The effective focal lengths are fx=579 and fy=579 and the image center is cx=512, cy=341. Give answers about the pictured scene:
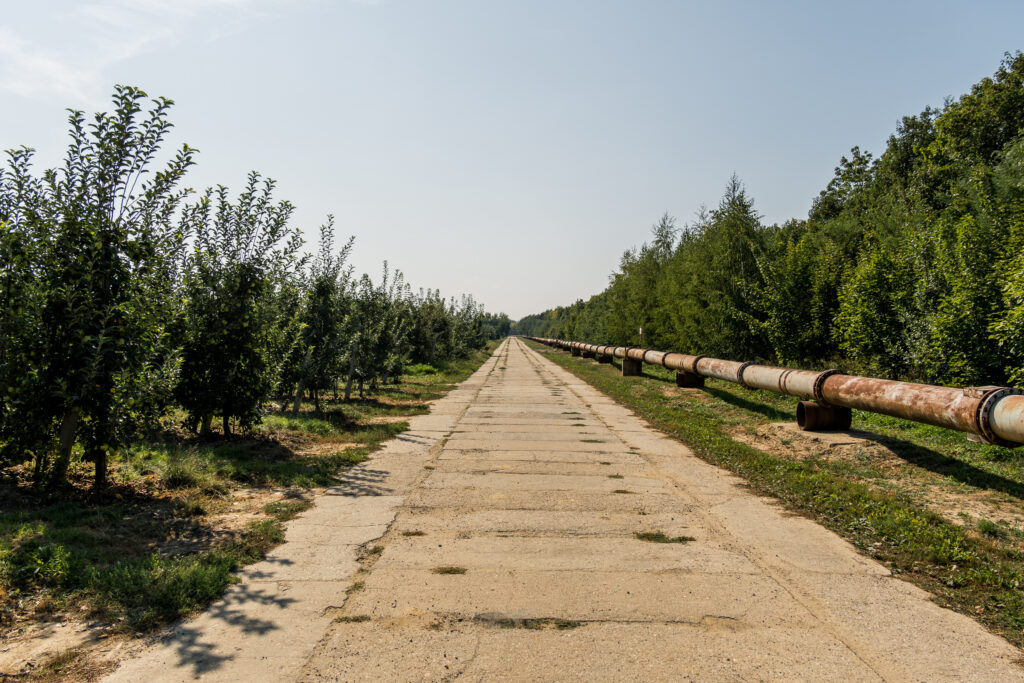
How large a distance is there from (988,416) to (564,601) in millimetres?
5367

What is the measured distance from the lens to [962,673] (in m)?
2.91

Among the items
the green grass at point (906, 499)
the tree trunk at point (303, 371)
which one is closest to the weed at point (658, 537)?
the green grass at point (906, 499)

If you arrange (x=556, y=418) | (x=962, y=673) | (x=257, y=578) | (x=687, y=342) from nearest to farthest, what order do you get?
(x=962, y=673) → (x=257, y=578) → (x=556, y=418) → (x=687, y=342)

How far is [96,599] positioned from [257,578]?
35.5 inches

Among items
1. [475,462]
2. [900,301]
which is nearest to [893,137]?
[900,301]

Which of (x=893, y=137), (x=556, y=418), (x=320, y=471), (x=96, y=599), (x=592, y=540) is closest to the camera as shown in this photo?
(x=96, y=599)

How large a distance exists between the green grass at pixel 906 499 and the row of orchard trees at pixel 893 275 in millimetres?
1837

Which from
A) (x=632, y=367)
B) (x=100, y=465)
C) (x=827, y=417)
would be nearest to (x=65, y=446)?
(x=100, y=465)

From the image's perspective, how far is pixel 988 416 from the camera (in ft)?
20.0

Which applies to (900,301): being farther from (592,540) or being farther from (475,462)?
(592,540)

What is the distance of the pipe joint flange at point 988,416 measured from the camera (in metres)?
6.09

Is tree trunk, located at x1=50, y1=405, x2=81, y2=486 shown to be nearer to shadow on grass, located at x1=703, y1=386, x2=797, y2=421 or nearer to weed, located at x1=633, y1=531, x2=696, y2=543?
weed, located at x1=633, y1=531, x2=696, y2=543

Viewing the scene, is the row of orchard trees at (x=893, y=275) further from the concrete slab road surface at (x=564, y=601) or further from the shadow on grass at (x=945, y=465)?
the concrete slab road surface at (x=564, y=601)

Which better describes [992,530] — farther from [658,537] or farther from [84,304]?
[84,304]
